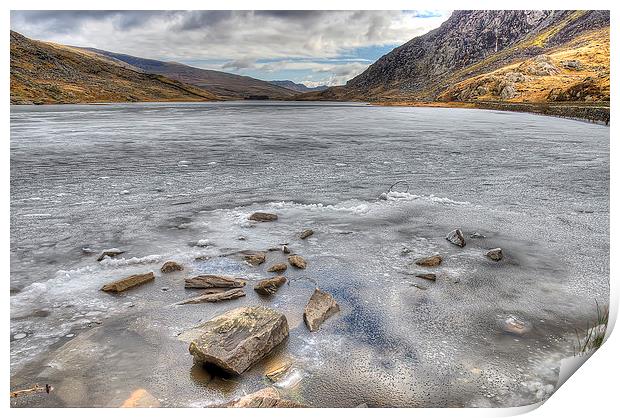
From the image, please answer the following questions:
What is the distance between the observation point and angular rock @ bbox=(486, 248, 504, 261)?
743cm

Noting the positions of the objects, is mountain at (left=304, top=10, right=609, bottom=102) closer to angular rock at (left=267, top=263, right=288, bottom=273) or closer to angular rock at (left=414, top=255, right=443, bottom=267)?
angular rock at (left=414, top=255, right=443, bottom=267)

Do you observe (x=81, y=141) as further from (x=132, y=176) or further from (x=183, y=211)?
(x=183, y=211)

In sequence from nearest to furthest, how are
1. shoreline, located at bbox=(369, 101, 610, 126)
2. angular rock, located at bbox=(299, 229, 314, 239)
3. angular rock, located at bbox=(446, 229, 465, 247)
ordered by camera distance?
angular rock, located at bbox=(446, 229, 465, 247)
angular rock, located at bbox=(299, 229, 314, 239)
shoreline, located at bbox=(369, 101, 610, 126)

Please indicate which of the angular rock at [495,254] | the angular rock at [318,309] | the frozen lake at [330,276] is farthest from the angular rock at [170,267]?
the angular rock at [495,254]

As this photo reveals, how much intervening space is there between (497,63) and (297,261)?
108 m

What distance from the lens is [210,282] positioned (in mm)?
6301

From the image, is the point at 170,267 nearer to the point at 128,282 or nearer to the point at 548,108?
the point at 128,282

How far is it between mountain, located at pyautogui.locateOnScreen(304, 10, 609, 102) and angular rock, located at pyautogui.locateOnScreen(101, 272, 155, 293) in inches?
2153

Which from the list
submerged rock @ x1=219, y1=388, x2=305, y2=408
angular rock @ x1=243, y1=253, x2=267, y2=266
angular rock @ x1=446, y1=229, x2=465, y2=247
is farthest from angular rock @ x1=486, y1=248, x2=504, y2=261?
submerged rock @ x1=219, y1=388, x2=305, y2=408

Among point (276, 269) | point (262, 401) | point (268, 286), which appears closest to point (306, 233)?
point (276, 269)

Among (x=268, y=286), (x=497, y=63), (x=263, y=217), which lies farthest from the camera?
(x=497, y=63)

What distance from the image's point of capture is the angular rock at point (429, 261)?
7.09m

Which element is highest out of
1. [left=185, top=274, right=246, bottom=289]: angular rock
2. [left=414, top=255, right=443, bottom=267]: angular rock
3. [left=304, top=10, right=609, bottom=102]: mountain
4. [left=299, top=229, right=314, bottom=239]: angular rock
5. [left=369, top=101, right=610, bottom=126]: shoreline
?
[left=304, top=10, right=609, bottom=102]: mountain

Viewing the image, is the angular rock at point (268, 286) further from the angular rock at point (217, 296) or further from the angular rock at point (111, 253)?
the angular rock at point (111, 253)
